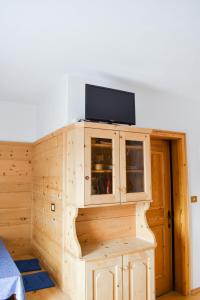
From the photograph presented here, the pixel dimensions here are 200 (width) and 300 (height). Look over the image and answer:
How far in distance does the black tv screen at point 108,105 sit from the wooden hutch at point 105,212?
14 centimetres

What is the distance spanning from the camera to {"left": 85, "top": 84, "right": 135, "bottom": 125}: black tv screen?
2199 mm

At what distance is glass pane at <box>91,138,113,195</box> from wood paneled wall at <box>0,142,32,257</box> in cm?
158

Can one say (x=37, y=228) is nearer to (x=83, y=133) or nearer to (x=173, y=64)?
(x=83, y=133)

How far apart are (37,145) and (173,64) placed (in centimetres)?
190

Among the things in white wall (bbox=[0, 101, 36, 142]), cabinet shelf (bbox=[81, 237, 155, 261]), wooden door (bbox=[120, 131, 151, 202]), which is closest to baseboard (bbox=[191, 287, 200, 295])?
cabinet shelf (bbox=[81, 237, 155, 261])

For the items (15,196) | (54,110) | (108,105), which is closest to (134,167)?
(108,105)

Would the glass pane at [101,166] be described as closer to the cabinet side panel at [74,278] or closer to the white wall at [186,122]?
the cabinet side panel at [74,278]

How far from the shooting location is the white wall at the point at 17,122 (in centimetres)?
327

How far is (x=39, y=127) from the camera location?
329 centimetres

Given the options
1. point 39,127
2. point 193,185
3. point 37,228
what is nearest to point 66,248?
point 37,228

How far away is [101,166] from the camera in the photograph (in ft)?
7.02

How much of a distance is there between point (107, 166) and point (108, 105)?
1.89 feet

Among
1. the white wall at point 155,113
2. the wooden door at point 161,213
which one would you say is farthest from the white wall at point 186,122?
the wooden door at point 161,213

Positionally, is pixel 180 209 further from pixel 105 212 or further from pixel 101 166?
pixel 101 166
